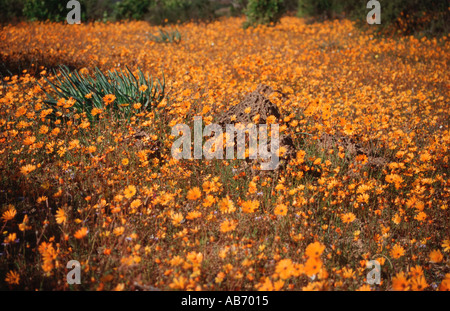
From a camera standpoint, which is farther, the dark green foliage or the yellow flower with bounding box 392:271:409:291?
the dark green foliage

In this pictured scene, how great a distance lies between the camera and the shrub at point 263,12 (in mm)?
13242

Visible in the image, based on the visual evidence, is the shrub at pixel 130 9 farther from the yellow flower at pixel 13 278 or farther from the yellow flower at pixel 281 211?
the yellow flower at pixel 13 278

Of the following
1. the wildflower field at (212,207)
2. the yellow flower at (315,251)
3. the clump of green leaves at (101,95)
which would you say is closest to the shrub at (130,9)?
the wildflower field at (212,207)

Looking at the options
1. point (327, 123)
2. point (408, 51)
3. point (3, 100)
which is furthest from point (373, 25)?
point (3, 100)

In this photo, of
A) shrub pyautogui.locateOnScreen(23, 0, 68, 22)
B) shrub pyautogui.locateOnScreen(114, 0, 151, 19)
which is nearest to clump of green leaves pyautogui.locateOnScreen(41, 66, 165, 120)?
A: shrub pyautogui.locateOnScreen(23, 0, 68, 22)

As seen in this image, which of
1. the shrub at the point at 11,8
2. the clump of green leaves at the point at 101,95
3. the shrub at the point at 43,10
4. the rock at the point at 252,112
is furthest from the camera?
the shrub at the point at 11,8

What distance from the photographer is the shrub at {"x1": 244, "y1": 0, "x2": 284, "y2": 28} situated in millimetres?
13242

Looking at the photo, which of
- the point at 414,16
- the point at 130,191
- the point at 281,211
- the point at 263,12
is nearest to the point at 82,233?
the point at 130,191

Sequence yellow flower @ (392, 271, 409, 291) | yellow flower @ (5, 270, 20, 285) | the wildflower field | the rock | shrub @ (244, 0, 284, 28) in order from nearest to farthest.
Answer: yellow flower @ (392, 271, 409, 291), yellow flower @ (5, 270, 20, 285), the wildflower field, the rock, shrub @ (244, 0, 284, 28)

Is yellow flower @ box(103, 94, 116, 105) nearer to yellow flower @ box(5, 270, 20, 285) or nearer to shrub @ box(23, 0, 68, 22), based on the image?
yellow flower @ box(5, 270, 20, 285)

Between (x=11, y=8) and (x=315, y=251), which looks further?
(x=11, y=8)

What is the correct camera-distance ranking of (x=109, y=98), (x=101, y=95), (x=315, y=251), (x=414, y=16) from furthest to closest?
1. (x=414, y=16)
2. (x=101, y=95)
3. (x=109, y=98)
4. (x=315, y=251)

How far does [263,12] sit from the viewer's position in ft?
43.9

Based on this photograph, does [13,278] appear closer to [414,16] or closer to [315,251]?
[315,251]
